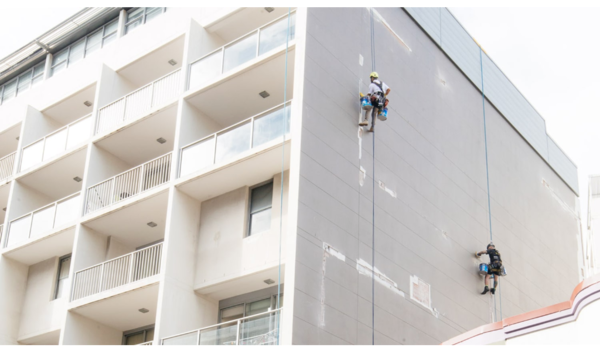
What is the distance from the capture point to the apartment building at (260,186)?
17.4 metres

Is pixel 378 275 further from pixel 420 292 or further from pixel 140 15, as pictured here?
pixel 140 15

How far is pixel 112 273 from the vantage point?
66.7ft

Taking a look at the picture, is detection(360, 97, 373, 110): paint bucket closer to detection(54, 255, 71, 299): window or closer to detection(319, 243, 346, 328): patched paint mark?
detection(319, 243, 346, 328): patched paint mark

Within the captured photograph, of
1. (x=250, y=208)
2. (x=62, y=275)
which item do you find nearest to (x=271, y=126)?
(x=250, y=208)

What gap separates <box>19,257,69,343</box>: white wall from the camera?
22.4 meters

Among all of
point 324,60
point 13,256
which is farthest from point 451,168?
point 13,256

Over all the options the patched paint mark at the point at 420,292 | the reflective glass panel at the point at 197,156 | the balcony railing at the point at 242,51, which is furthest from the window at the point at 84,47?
the patched paint mark at the point at 420,292

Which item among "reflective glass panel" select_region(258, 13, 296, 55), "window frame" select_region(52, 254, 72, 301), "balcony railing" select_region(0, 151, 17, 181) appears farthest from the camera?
"balcony railing" select_region(0, 151, 17, 181)

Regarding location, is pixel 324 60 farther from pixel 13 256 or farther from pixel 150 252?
pixel 13 256

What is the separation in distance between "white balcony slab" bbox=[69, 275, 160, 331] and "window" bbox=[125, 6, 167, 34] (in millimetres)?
10413

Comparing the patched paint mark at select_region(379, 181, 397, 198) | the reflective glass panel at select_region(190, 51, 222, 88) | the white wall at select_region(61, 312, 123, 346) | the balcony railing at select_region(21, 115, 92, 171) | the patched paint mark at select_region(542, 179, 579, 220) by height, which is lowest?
the white wall at select_region(61, 312, 123, 346)

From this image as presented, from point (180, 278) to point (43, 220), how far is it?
279 inches

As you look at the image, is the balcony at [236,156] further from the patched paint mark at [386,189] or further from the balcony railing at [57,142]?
the balcony railing at [57,142]

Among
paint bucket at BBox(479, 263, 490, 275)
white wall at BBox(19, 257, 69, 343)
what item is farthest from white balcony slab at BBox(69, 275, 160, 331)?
paint bucket at BBox(479, 263, 490, 275)
